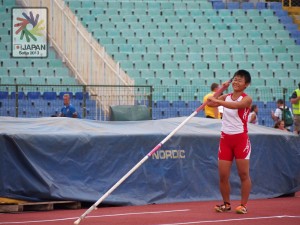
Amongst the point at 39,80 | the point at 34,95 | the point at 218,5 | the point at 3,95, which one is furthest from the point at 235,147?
the point at 218,5

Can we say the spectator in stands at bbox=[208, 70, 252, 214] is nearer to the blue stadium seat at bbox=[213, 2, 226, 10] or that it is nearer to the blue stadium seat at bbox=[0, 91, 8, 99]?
the blue stadium seat at bbox=[0, 91, 8, 99]

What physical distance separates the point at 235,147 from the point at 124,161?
94.9 inches

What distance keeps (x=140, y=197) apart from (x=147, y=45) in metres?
16.3

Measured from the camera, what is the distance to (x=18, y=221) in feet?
36.6

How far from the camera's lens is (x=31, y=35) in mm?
19438

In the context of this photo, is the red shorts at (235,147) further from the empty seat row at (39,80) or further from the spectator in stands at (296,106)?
the empty seat row at (39,80)

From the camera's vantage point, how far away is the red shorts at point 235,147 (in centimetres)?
1237

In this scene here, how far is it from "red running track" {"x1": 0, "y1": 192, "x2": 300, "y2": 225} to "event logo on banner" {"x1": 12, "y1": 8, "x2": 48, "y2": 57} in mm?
6414

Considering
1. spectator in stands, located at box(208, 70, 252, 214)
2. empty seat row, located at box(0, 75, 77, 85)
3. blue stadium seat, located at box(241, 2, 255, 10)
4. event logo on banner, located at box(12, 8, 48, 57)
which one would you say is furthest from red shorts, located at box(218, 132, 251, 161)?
blue stadium seat, located at box(241, 2, 255, 10)

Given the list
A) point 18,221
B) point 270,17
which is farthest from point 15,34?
point 270,17

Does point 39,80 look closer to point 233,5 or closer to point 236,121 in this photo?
point 233,5

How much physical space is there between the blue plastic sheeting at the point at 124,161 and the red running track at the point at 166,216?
468 mm

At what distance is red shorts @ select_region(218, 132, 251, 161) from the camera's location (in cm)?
1237

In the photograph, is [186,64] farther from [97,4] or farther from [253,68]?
[97,4]
